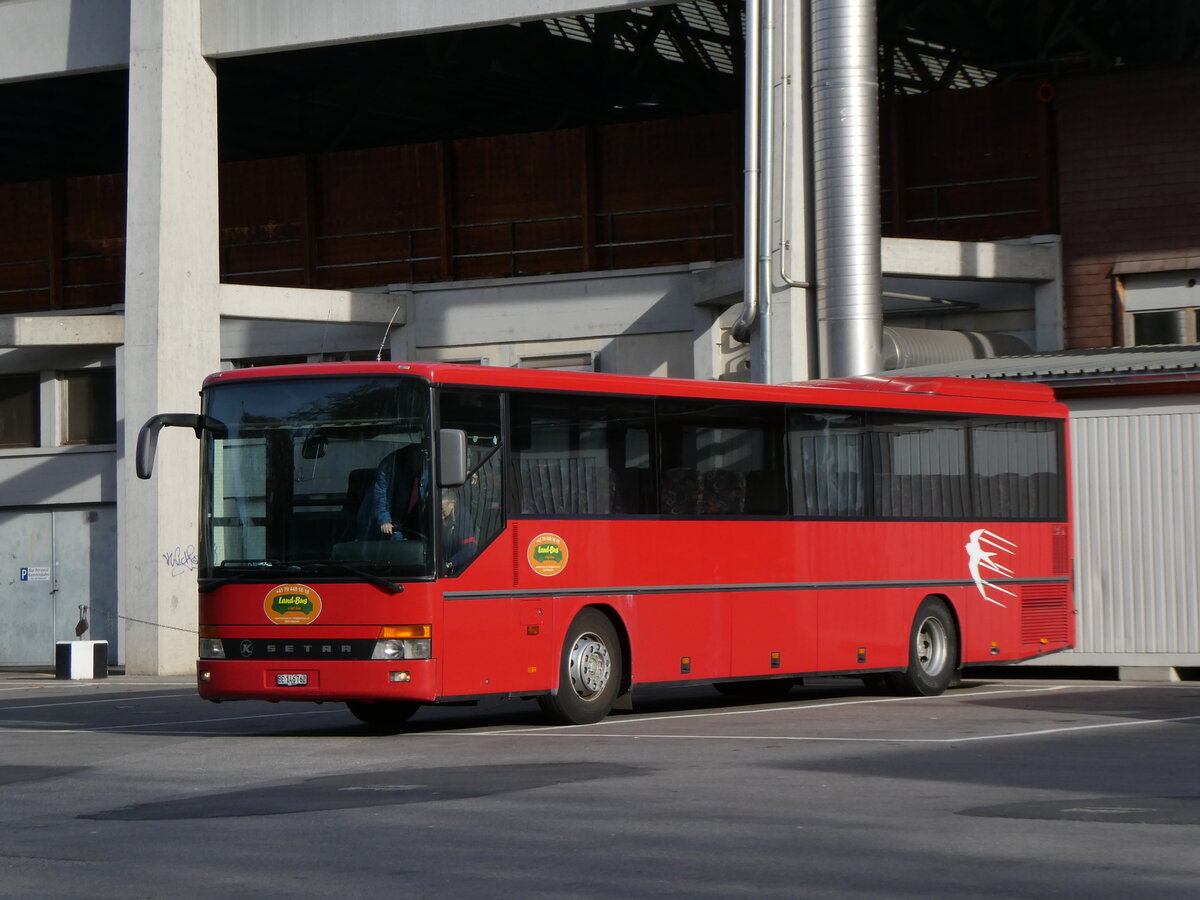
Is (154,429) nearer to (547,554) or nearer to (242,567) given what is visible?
(242,567)

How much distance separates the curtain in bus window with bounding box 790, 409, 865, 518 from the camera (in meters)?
19.8

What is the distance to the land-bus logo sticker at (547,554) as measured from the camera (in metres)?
17.0

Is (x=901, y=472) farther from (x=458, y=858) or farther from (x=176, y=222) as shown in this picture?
(x=176, y=222)

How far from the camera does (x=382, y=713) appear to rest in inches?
714

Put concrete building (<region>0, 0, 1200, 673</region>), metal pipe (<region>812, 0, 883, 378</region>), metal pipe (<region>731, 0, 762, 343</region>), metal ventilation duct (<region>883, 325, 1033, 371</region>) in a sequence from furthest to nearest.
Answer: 1. metal ventilation duct (<region>883, 325, 1033, 371</region>)
2. concrete building (<region>0, 0, 1200, 673</region>)
3. metal pipe (<region>731, 0, 762, 343</region>)
4. metal pipe (<region>812, 0, 883, 378</region>)

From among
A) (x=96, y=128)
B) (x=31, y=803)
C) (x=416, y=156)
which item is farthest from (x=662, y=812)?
(x=96, y=128)

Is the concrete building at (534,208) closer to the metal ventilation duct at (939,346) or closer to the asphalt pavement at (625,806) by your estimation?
the metal ventilation duct at (939,346)

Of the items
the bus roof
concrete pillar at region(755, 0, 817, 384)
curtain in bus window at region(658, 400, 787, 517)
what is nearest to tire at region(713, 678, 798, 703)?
curtain in bus window at region(658, 400, 787, 517)

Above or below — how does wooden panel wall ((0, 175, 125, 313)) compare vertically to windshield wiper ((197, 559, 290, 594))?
above

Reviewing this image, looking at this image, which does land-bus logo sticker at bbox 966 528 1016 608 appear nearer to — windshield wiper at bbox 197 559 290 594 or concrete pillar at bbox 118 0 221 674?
windshield wiper at bbox 197 559 290 594

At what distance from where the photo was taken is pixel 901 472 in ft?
68.6

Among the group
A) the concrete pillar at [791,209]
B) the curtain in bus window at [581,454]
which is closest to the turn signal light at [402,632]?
the curtain in bus window at [581,454]

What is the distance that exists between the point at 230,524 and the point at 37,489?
74.0 ft

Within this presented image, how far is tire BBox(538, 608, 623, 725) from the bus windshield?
5.92 feet
